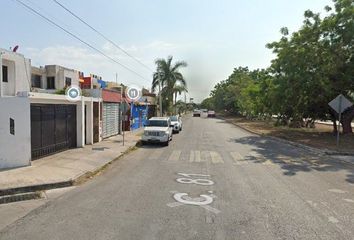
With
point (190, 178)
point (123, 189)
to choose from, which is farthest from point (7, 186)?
point (190, 178)

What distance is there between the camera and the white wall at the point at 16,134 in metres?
12.4

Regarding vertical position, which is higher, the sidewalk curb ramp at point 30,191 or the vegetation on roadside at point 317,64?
the vegetation on roadside at point 317,64

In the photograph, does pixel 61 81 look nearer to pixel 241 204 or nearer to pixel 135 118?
pixel 135 118

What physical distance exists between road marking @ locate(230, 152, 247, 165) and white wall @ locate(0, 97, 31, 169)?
8184 millimetres

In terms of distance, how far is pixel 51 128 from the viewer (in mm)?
16234

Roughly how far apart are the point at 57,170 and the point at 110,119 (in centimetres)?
1404

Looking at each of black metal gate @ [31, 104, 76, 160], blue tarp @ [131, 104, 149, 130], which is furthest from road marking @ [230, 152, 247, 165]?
blue tarp @ [131, 104, 149, 130]

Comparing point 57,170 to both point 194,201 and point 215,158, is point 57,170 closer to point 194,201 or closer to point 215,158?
point 194,201

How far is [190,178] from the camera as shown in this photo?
38.1ft

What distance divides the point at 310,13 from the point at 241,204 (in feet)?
77.2

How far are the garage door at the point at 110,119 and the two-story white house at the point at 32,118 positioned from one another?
238 cm

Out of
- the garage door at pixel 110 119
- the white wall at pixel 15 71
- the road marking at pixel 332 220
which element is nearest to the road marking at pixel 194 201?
the road marking at pixel 332 220

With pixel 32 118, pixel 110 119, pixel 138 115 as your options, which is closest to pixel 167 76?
pixel 138 115

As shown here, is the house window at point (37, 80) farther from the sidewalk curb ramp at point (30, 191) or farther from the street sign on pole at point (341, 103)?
the street sign on pole at point (341, 103)
